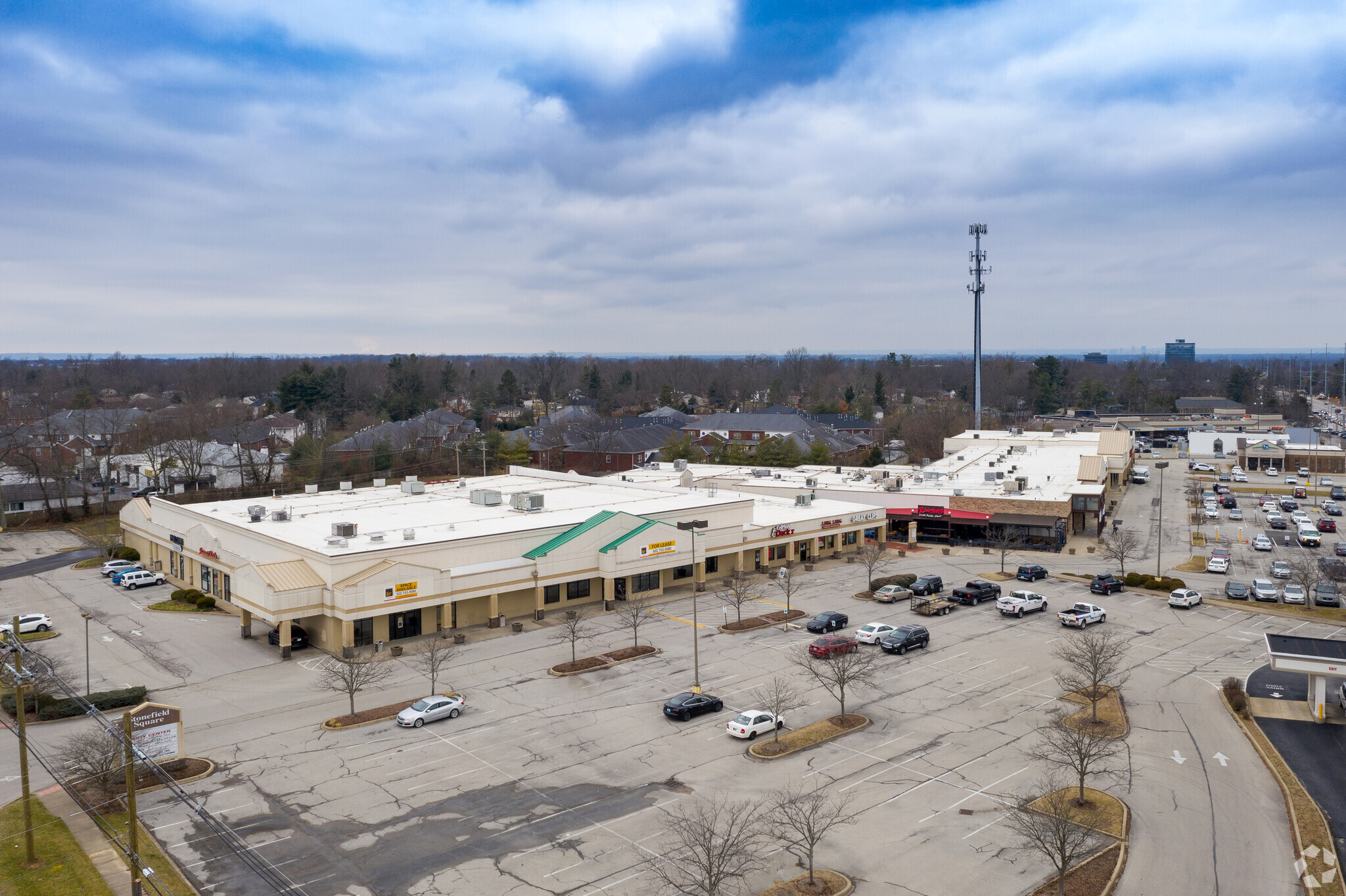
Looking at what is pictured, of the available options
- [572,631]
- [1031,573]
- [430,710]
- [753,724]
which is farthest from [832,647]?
[1031,573]

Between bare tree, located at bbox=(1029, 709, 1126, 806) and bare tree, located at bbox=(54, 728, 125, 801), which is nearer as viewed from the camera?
bare tree, located at bbox=(1029, 709, 1126, 806)

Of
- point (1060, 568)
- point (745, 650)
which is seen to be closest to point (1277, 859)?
point (745, 650)

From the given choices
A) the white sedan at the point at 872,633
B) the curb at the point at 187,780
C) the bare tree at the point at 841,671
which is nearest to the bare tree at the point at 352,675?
the curb at the point at 187,780

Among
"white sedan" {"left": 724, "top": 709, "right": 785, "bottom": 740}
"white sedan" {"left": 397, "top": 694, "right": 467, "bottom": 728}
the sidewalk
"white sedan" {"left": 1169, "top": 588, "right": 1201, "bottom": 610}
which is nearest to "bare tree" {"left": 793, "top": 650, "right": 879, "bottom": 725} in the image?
"white sedan" {"left": 724, "top": 709, "right": 785, "bottom": 740}

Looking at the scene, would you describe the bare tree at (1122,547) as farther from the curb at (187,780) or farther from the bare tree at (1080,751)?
the curb at (187,780)

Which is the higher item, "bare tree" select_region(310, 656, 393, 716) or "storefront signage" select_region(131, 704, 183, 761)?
"storefront signage" select_region(131, 704, 183, 761)

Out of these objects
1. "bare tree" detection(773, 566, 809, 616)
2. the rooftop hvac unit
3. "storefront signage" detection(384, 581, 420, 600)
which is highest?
the rooftop hvac unit

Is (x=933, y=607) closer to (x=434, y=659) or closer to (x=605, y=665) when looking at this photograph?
(x=605, y=665)

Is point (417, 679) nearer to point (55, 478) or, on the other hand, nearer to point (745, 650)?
point (745, 650)

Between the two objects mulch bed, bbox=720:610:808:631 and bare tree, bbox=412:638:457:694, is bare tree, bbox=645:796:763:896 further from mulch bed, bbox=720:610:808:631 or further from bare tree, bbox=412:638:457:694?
mulch bed, bbox=720:610:808:631
